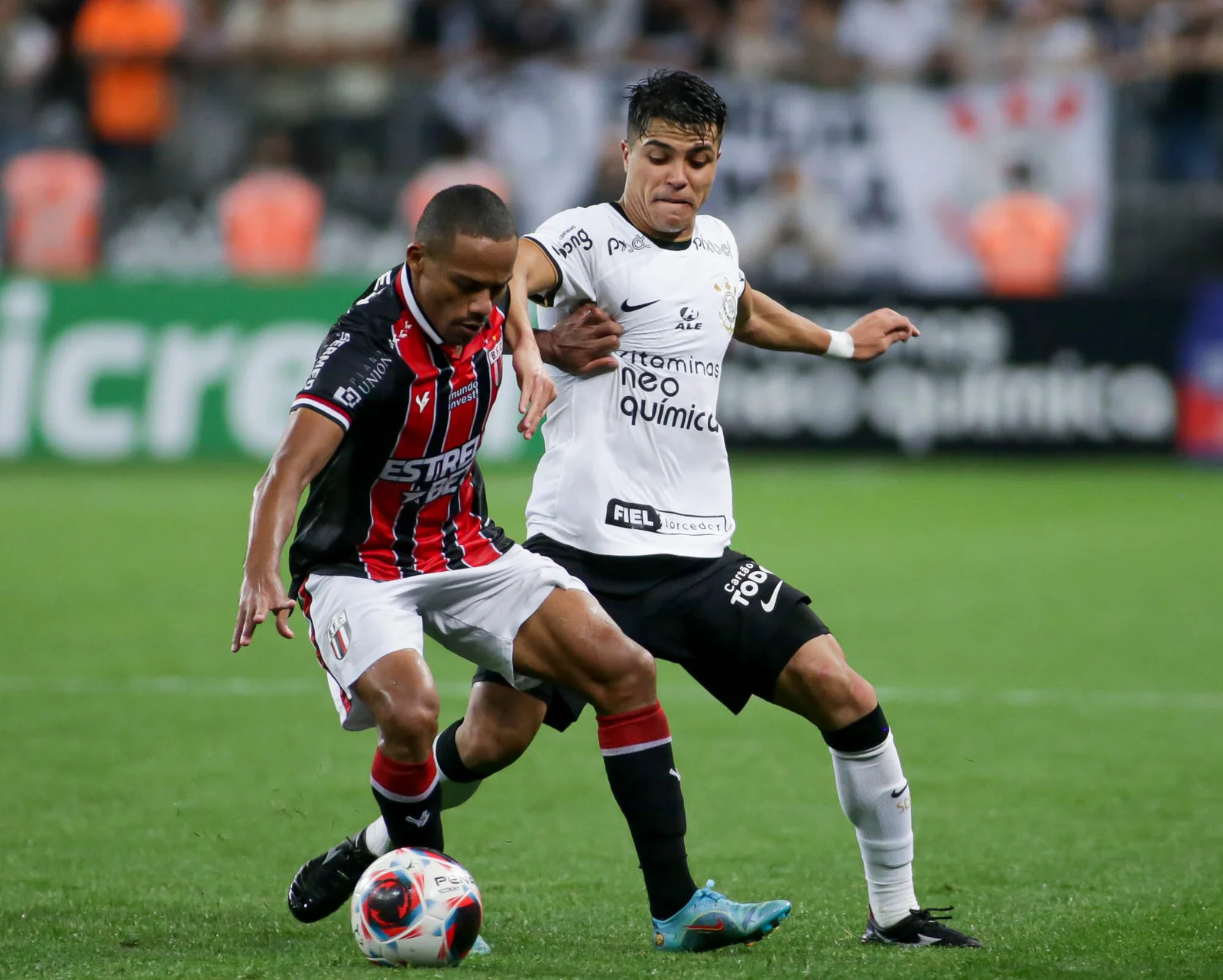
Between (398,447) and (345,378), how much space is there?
0.91 feet

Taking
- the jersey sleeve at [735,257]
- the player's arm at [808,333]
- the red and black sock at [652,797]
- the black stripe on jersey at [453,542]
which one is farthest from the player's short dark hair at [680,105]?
the red and black sock at [652,797]

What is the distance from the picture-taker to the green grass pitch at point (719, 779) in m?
4.66

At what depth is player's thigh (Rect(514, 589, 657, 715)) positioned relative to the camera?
4672 millimetres

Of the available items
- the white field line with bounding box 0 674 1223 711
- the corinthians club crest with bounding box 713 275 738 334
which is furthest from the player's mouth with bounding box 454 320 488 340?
the white field line with bounding box 0 674 1223 711

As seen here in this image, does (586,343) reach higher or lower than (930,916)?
higher

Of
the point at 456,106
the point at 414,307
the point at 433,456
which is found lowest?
the point at 433,456

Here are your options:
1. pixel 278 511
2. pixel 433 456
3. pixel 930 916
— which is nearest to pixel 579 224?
pixel 433 456

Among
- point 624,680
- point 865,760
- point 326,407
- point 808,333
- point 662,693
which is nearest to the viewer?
point 326,407

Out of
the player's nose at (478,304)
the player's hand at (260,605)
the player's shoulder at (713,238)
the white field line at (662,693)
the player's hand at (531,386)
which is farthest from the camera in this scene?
the white field line at (662,693)

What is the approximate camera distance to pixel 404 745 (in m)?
4.62

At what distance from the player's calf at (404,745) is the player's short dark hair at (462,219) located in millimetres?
1019

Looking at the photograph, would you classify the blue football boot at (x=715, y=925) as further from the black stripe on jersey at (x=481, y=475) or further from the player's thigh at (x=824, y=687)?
the black stripe on jersey at (x=481, y=475)

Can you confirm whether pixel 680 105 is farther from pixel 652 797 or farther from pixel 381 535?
pixel 652 797

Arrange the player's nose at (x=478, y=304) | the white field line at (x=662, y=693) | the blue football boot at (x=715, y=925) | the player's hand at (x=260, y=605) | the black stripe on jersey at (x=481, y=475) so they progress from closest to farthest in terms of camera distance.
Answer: the player's hand at (x=260, y=605)
the blue football boot at (x=715, y=925)
the player's nose at (x=478, y=304)
the black stripe on jersey at (x=481, y=475)
the white field line at (x=662, y=693)
